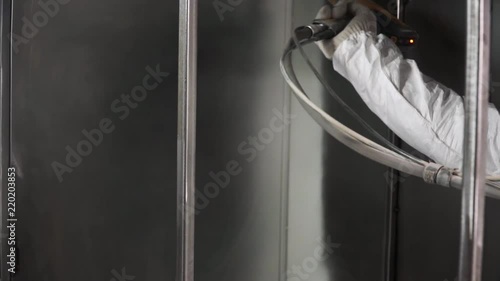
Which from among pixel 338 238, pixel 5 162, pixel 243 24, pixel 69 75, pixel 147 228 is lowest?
pixel 338 238

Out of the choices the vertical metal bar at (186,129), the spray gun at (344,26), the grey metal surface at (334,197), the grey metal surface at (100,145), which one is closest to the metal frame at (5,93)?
the grey metal surface at (100,145)

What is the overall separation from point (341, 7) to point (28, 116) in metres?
0.67

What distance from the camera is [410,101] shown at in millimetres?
1086

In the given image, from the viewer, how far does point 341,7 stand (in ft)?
4.08

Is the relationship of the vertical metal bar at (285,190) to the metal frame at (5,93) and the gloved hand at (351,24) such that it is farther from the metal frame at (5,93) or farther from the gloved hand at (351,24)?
the metal frame at (5,93)

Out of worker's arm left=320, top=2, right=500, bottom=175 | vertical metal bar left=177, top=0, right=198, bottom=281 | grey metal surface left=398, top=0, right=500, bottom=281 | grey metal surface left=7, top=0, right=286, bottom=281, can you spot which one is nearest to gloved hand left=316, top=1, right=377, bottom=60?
worker's arm left=320, top=2, right=500, bottom=175

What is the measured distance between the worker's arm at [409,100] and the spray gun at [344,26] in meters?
0.04

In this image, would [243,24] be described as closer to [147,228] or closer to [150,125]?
[150,125]

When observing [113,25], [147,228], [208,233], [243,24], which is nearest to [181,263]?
[147,228]

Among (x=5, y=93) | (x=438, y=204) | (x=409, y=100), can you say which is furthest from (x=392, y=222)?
(x=5, y=93)

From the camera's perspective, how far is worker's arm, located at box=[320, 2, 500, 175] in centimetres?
104

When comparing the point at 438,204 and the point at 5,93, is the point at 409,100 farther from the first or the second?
the point at 5,93

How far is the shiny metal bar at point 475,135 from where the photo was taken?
26.1 inches

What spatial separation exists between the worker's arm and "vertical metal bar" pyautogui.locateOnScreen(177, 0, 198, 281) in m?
0.40
